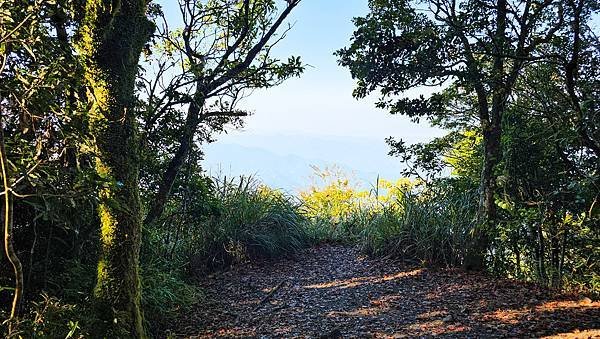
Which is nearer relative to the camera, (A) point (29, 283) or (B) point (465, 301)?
(A) point (29, 283)

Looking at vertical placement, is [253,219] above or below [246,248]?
above

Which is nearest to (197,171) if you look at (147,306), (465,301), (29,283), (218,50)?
(218,50)

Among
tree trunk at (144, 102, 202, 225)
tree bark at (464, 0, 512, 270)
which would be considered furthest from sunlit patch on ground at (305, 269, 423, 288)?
tree trunk at (144, 102, 202, 225)

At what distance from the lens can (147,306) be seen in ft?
11.4

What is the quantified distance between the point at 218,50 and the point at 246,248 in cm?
261

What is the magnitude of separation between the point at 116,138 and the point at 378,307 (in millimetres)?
2707

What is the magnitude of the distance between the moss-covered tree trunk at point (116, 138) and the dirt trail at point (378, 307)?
107 cm

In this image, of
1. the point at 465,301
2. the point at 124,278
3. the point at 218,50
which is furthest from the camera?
Result: the point at 218,50

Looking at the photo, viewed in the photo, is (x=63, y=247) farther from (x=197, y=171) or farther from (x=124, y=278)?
(x=197, y=171)

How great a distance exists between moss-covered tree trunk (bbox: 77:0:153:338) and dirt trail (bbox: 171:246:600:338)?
42.3 inches

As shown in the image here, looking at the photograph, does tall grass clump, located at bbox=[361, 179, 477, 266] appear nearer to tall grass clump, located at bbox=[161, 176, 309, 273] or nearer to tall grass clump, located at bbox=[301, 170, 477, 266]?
tall grass clump, located at bbox=[301, 170, 477, 266]

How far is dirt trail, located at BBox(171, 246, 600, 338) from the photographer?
130 inches

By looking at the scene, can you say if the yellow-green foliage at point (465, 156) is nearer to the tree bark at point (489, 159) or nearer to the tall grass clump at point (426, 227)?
the tall grass clump at point (426, 227)

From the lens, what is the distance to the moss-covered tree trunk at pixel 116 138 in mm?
2518
